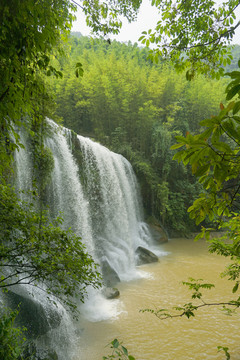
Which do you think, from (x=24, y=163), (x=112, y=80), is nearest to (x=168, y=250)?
(x=24, y=163)

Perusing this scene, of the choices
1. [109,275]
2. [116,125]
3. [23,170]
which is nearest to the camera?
[23,170]

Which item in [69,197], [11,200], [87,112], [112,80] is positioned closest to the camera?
[11,200]

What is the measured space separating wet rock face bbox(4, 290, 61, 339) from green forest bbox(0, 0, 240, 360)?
204mm

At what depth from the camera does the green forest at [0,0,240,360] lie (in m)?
1.22

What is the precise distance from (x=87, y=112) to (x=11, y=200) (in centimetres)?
1547

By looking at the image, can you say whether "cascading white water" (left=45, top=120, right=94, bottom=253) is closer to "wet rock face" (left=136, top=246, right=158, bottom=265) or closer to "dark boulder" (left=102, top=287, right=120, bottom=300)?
"dark boulder" (left=102, top=287, right=120, bottom=300)

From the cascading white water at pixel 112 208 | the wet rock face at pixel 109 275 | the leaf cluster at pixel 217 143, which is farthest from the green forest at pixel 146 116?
the leaf cluster at pixel 217 143

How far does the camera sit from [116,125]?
1634cm

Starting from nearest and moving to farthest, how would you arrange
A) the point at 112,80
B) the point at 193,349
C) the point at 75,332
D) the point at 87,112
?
the point at 193,349 → the point at 75,332 → the point at 112,80 → the point at 87,112

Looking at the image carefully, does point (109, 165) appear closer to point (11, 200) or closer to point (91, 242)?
point (91, 242)

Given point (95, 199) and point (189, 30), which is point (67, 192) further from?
point (189, 30)

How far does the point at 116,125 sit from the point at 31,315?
14.1 m

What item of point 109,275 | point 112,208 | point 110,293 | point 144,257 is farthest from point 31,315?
point 112,208

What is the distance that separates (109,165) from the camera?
1030 cm
